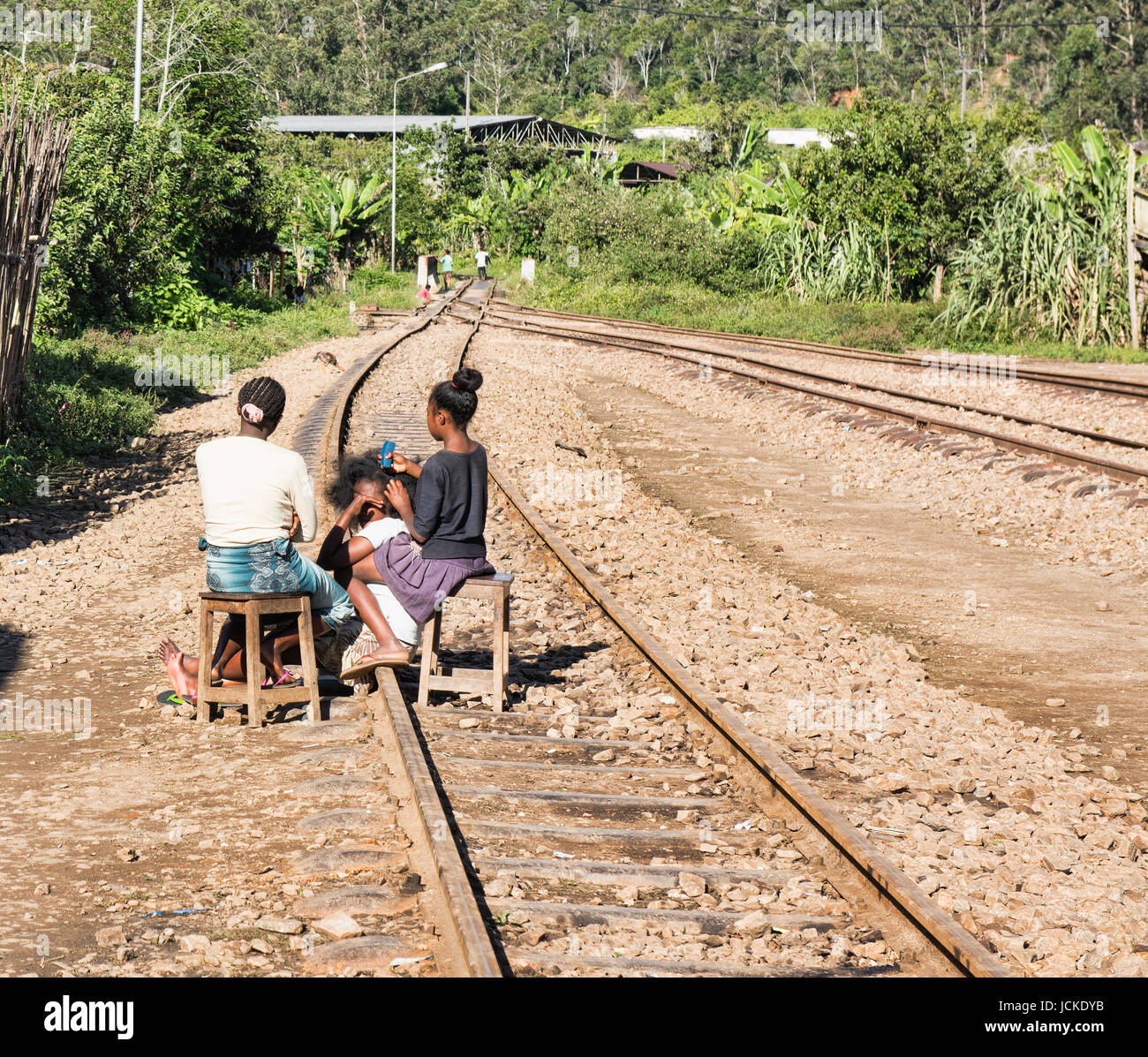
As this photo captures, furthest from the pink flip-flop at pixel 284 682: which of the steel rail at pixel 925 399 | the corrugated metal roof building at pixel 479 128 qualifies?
the corrugated metal roof building at pixel 479 128

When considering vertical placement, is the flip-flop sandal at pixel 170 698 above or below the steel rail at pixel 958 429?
below

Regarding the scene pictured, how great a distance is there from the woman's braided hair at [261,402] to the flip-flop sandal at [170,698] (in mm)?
1457

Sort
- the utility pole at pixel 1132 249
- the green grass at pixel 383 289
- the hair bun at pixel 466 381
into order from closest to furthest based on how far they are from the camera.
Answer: the hair bun at pixel 466 381 → the utility pole at pixel 1132 249 → the green grass at pixel 383 289

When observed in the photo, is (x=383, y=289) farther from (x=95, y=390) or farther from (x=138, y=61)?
(x=95, y=390)

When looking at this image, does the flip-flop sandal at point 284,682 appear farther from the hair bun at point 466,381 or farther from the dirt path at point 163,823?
the hair bun at point 466,381

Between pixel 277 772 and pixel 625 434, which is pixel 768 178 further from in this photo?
pixel 277 772

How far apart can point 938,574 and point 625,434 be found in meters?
7.12

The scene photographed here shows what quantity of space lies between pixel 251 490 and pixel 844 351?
20898mm

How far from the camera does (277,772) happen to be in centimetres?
570

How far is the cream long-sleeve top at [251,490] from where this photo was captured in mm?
6156

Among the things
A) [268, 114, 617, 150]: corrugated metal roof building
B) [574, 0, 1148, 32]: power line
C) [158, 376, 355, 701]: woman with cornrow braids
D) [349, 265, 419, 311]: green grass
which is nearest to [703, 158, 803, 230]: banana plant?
[349, 265, 419, 311]: green grass

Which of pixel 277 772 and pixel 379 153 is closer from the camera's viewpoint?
pixel 277 772

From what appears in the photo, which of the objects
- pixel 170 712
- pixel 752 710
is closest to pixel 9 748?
pixel 170 712
